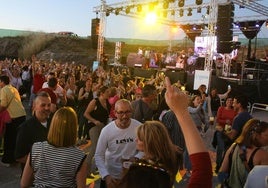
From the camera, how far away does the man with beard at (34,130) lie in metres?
3.31

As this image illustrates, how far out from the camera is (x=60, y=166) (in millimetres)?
2543

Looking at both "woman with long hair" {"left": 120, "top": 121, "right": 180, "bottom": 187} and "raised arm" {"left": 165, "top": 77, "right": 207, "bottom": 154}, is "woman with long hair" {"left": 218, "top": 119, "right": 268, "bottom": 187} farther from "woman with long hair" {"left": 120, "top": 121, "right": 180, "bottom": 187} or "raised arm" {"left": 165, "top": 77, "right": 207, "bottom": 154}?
"raised arm" {"left": 165, "top": 77, "right": 207, "bottom": 154}

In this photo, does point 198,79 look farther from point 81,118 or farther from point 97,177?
point 97,177

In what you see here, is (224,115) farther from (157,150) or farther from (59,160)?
(157,150)

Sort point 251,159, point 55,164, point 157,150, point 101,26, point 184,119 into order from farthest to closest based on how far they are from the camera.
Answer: point 101,26
point 251,159
point 55,164
point 157,150
point 184,119

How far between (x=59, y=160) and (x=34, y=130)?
992 mm

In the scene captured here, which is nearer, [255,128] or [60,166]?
[60,166]

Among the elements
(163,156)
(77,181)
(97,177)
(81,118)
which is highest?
(163,156)

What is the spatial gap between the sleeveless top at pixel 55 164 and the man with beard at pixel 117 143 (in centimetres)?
101

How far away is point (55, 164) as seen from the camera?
100 inches

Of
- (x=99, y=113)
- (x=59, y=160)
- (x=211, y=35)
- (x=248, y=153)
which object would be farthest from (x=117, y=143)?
(x=211, y=35)

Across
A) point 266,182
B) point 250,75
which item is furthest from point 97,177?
point 250,75

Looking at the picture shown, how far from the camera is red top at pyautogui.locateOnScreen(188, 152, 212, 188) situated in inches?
60.6

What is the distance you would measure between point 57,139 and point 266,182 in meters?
1.52
